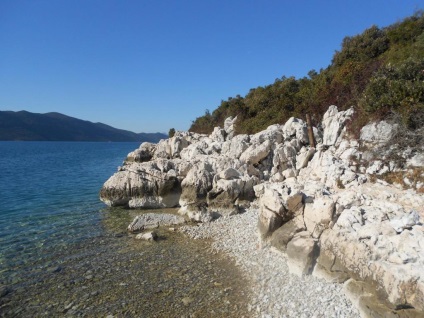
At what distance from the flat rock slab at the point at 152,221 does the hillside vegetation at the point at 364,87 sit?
633 inches

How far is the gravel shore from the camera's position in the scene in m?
10.2

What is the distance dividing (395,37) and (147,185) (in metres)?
35.9

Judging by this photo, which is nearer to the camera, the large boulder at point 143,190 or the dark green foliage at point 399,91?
the dark green foliage at point 399,91

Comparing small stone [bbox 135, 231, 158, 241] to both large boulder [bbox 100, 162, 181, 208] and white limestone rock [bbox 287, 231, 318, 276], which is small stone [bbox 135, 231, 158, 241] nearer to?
large boulder [bbox 100, 162, 181, 208]

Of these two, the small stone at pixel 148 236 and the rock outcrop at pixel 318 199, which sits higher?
the rock outcrop at pixel 318 199

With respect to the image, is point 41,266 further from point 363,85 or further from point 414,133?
point 363,85

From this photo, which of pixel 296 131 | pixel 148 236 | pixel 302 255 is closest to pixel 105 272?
pixel 148 236

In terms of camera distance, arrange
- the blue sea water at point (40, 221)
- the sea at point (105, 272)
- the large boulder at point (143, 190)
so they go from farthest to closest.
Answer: the large boulder at point (143, 190) < the blue sea water at point (40, 221) < the sea at point (105, 272)

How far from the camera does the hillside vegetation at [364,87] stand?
20.2 meters

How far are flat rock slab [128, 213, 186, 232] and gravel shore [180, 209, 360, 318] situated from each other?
4.14 m

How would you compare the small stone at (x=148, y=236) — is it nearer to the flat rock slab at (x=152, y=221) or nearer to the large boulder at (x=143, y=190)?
the flat rock slab at (x=152, y=221)

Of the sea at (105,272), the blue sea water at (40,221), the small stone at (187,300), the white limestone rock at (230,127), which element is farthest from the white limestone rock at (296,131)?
the small stone at (187,300)

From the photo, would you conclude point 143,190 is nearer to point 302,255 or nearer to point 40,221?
point 40,221

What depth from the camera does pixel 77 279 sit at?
13016mm
